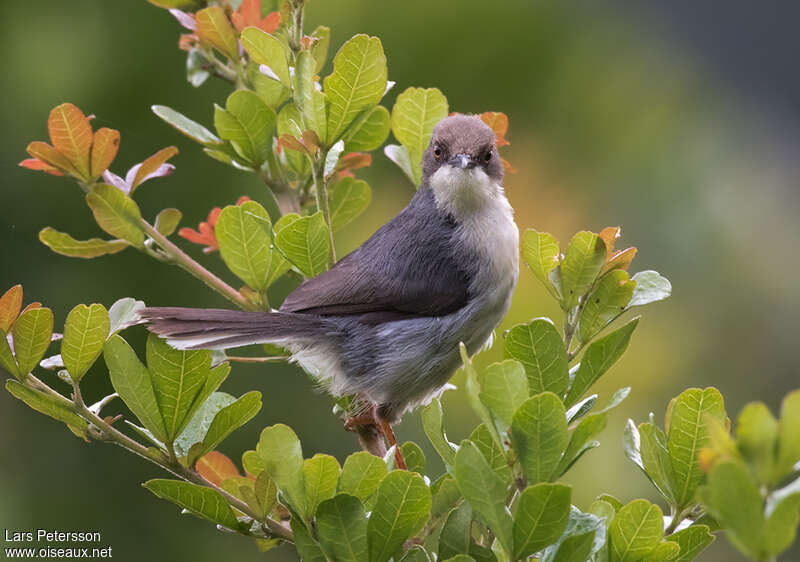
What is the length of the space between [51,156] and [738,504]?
5.34 ft

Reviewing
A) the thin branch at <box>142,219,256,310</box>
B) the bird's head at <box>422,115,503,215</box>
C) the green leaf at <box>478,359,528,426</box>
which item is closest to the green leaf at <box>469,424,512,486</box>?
the green leaf at <box>478,359,528,426</box>

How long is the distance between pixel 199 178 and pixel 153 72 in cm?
45

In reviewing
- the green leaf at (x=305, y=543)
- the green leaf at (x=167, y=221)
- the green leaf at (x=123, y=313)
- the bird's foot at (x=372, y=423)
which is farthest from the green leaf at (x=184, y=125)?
the green leaf at (x=305, y=543)

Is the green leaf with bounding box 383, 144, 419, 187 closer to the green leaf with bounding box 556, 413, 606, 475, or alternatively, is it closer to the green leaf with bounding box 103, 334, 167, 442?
the green leaf with bounding box 103, 334, 167, 442

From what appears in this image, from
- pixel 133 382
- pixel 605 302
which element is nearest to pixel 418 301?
pixel 605 302

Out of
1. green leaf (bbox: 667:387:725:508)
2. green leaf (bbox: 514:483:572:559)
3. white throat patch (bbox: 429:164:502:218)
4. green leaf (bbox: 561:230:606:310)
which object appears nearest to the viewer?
green leaf (bbox: 514:483:572:559)

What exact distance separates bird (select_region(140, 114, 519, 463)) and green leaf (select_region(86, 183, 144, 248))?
518 millimetres

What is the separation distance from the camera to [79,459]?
339 centimetres

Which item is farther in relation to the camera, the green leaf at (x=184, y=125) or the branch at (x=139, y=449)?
the green leaf at (x=184, y=125)

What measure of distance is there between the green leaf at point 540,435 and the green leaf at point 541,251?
0.53 meters

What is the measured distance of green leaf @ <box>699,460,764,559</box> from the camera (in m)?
0.98

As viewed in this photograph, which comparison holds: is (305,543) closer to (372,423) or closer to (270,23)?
(372,423)

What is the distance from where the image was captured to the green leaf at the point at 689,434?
4.90 ft

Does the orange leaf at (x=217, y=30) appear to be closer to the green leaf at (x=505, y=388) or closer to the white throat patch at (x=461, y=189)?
the white throat patch at (x=461, y=189)
